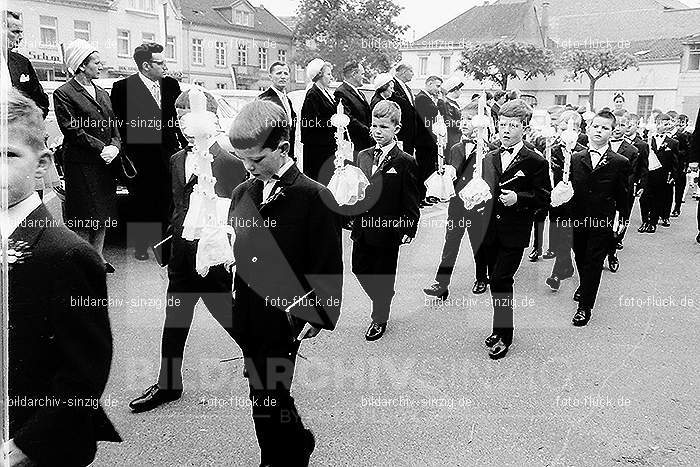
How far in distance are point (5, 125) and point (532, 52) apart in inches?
2019

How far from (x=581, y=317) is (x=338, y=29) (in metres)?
13.3

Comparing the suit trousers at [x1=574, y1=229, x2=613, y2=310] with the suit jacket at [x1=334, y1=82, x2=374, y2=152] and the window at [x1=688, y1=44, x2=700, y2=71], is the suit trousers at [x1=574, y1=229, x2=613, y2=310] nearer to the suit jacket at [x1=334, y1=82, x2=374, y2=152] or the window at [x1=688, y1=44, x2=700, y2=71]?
the suit jacket at [x1=334, y1=82, x2=374, y2=152]

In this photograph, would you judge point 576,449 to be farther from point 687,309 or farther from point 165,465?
point 687,309

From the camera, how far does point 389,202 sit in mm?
5406

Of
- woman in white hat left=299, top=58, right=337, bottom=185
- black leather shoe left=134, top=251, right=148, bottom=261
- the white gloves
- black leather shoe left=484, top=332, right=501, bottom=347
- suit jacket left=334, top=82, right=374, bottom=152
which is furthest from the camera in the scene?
suit jacket left=334, top=82, right=374, bottom=152

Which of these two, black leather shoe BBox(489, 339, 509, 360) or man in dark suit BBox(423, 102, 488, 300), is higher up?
man in dark suit BBox(423, 102, 488, 300)

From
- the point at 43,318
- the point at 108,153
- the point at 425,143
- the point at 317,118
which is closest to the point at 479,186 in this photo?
the point at 108,153

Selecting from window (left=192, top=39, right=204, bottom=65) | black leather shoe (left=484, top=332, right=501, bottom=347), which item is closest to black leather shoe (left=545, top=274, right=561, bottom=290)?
black leather shoe (left=484, top=332, right=501, bottom=347)

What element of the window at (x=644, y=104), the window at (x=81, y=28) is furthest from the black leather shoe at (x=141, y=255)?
the window at (x=644, y=104)

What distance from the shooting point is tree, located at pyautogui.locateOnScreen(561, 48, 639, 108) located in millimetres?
48156

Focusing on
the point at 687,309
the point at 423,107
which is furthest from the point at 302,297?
the point at 423,107

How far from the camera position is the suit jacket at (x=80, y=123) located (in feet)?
20.0

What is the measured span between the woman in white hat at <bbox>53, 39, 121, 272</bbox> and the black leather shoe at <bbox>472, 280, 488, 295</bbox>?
12.8 feet

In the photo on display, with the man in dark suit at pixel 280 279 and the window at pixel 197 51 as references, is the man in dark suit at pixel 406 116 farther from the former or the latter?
the window at pixel 197 51
